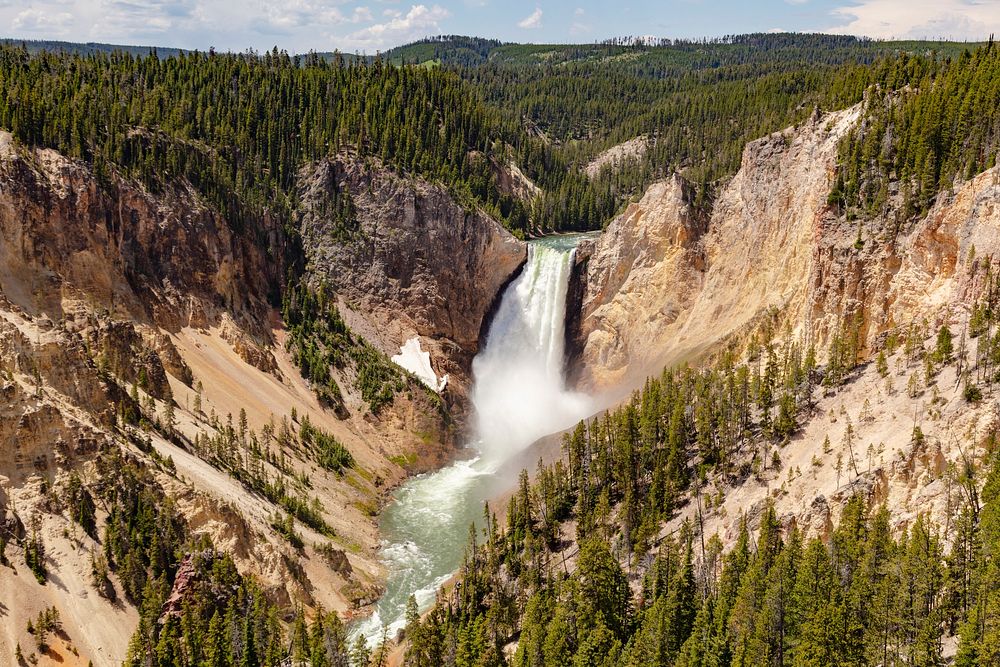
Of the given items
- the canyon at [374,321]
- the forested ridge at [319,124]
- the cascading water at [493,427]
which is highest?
the forested ridge at [319,124]

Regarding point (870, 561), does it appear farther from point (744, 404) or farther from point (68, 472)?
point (68, 472)

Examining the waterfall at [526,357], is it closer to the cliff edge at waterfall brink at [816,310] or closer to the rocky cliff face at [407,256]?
the rocky cliff face at [407,256]

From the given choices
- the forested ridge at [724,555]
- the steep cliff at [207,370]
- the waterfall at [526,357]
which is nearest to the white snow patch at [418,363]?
the steep cliff at [207,370]

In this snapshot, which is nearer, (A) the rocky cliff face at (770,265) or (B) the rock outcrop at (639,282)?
(A) the rocky cliff face at (770,265)

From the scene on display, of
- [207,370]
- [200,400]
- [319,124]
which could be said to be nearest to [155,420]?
[200,400]

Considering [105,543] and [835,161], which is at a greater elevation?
[835,161]

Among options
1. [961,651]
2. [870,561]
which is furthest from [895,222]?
[961,651]

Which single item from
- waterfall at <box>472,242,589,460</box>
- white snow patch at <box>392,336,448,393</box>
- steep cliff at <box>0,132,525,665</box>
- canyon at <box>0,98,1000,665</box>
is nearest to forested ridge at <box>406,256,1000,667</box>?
canyon at <box>0,98,1000,665</box>

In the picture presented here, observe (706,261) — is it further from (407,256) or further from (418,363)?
(407,256)
